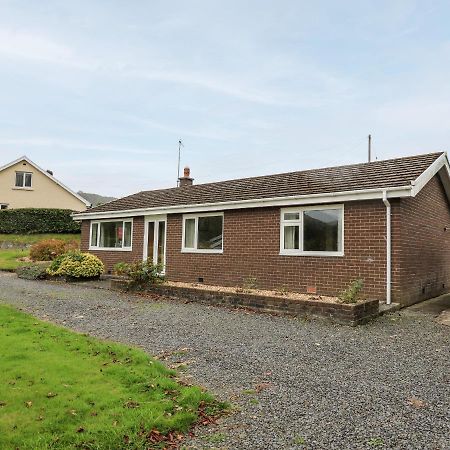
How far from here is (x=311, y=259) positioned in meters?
11.3

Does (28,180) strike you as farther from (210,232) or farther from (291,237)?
(291,237)

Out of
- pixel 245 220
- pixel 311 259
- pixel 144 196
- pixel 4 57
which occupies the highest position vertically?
pixel 4 57

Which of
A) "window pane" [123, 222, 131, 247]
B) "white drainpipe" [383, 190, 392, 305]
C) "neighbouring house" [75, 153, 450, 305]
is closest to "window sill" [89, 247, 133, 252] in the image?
"window pane" [123, 222, 131, 247]

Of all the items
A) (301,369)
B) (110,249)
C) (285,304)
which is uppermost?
(110,249)

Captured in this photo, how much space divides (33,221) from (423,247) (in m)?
27.6

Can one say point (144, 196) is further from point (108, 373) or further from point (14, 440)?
point (14, 440)

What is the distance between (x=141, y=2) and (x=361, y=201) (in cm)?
895

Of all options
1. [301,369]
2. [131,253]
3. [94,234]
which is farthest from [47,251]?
[301,369]

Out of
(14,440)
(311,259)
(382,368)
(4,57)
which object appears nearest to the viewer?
(14,440)

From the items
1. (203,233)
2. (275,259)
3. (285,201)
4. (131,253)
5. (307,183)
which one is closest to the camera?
(285,201)

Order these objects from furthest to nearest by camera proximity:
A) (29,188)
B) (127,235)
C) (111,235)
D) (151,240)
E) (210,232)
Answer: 1. (29,188)
2. (111,235)
3. (127,235)
4. (151,240)
5. (210,232)

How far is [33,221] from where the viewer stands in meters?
30.6

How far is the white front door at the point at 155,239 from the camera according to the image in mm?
15867

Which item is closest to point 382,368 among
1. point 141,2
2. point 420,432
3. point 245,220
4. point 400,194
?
point 420,432
